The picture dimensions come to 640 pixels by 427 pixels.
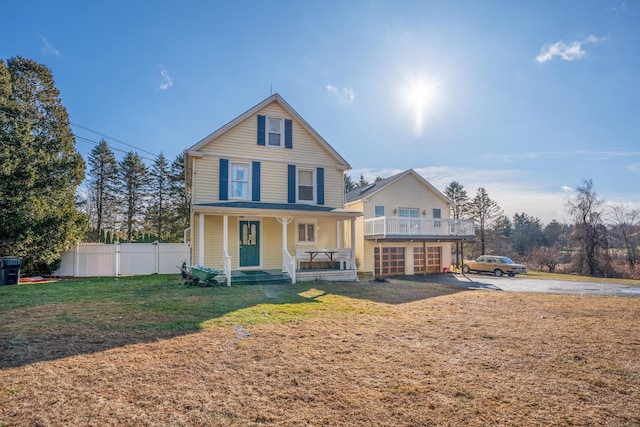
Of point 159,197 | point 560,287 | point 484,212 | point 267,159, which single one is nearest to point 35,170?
point 267,159

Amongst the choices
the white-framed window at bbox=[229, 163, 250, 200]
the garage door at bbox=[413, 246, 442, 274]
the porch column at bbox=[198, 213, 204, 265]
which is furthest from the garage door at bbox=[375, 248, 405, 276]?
the porch column at bbox=[198, 213, 204, 265]

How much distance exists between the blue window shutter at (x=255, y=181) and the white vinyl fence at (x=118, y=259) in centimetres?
478

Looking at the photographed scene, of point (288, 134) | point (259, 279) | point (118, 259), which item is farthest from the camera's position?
point (118, 259)

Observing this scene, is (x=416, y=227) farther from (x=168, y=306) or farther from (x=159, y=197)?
(x=159, y=197)

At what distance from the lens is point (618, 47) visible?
11656mm

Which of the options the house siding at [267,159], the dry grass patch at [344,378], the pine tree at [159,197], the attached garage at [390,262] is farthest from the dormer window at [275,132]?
the pine tree at [159,197]

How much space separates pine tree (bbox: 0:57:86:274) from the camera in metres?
14.4

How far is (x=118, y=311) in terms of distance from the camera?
287 inches

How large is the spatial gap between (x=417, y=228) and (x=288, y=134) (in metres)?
10.1

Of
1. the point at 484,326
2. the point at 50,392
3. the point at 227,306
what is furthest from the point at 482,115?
the point at 50,392

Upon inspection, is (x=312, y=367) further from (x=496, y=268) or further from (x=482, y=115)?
(x=496, y=268)

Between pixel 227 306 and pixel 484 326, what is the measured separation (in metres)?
5.82

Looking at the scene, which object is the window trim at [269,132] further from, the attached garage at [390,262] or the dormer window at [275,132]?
the attached garage at [390,262]

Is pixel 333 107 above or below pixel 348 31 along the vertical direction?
below
